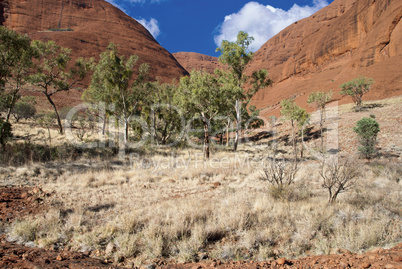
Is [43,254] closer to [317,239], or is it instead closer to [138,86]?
[317,239]

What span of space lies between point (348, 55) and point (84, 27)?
342 ft

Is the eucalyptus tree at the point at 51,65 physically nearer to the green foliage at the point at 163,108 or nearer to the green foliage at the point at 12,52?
the green foliage at the point at 12,52

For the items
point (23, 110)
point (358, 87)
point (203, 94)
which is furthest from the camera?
point (358, 87)

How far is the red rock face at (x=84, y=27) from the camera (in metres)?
76.9

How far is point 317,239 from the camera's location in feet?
13.3

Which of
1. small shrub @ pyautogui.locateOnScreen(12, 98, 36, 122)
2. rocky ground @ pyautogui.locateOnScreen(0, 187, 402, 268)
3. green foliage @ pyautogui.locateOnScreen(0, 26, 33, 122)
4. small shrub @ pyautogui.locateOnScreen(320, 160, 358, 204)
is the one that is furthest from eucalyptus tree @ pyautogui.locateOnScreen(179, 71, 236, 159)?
small shrub @ pyautogui.locateOnScreen(12, 98, 36, 122)

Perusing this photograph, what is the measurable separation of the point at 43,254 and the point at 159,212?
7.42ft

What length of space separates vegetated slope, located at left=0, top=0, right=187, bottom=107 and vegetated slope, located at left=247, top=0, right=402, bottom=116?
5201cm

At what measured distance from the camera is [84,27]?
293 ft

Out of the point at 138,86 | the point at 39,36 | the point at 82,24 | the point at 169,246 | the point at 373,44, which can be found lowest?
the point at 169,246

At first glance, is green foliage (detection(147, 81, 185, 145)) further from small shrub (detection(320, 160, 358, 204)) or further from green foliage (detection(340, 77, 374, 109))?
green foliage (detection(340, 77, 374, 109))

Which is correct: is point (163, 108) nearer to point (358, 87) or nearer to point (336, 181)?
point (336, 181)

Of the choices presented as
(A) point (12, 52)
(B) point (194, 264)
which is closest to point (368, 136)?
(B) point (194, 264)

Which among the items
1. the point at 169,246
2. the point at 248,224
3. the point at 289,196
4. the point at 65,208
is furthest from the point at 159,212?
the point at 289,196
